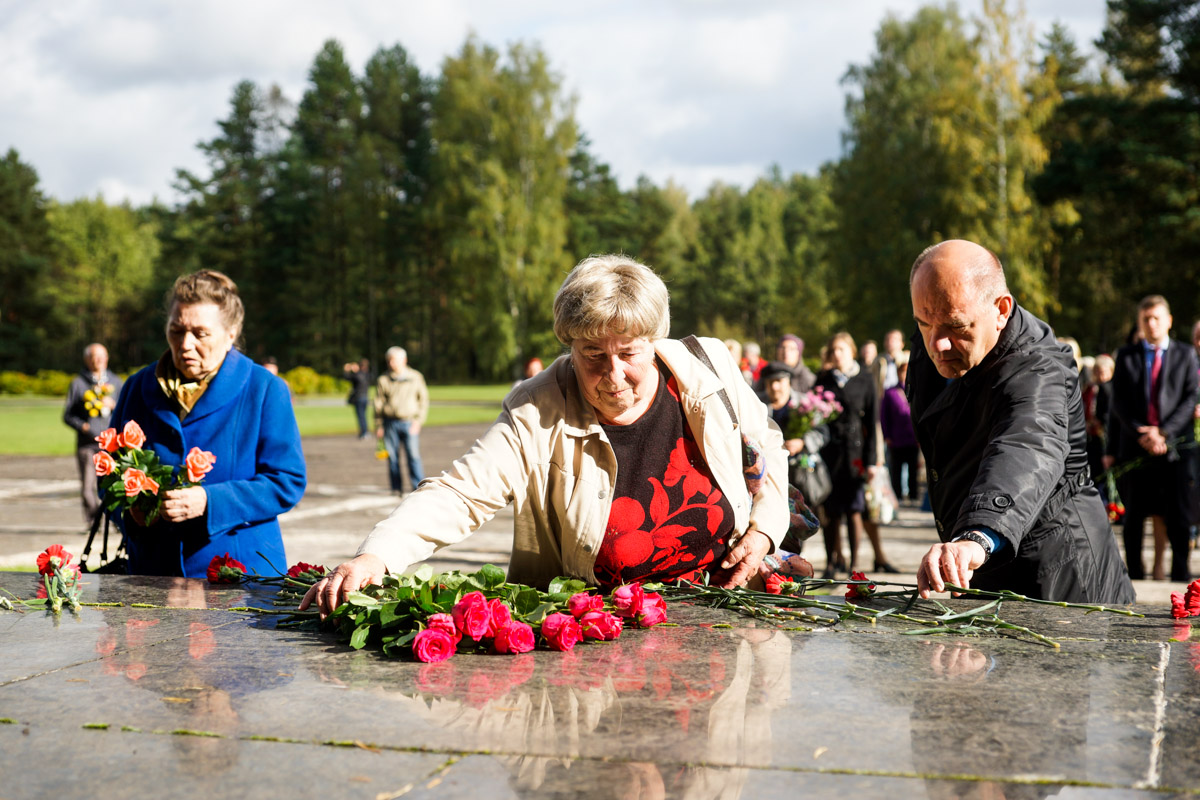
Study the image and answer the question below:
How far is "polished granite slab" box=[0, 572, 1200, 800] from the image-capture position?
69.7 inches

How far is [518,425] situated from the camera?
123 inches

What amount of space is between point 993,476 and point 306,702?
1.86 metres

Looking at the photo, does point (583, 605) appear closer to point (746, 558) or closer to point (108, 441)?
point (746, 558)

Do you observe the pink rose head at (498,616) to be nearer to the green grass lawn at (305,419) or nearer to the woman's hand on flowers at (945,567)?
the woman's hand on flowers at (945,567)

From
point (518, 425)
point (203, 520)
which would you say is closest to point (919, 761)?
point (518, 425)

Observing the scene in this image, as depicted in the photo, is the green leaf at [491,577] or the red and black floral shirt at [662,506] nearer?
the green leaf at [491,577]

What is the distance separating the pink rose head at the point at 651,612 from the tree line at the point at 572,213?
1266 centimetres

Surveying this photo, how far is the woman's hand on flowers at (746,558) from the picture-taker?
3248 mm

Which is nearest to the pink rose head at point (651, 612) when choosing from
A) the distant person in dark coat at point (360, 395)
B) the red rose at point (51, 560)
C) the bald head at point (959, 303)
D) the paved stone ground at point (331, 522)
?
the bald head at point (959, 303)

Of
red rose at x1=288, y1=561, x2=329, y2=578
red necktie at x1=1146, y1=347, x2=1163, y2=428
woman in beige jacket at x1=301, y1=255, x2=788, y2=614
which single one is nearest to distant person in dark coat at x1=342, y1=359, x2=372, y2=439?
red necktie at x1=1146, y1=347, x2=1163, y2=428

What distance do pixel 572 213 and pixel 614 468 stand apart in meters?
60.7

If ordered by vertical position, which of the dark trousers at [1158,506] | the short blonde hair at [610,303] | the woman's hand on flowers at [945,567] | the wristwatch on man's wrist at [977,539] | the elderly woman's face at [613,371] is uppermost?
the short blonde hair at [610,303]

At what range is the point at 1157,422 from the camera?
8.27 m

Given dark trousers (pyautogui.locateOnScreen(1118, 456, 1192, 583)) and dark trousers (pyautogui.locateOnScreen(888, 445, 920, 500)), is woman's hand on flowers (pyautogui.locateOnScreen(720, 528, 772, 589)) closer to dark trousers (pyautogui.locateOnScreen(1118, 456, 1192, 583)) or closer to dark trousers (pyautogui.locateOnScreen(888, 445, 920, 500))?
dark trousers (pyautogui.locateOnScreen(1118, 456, 1192, 583))
